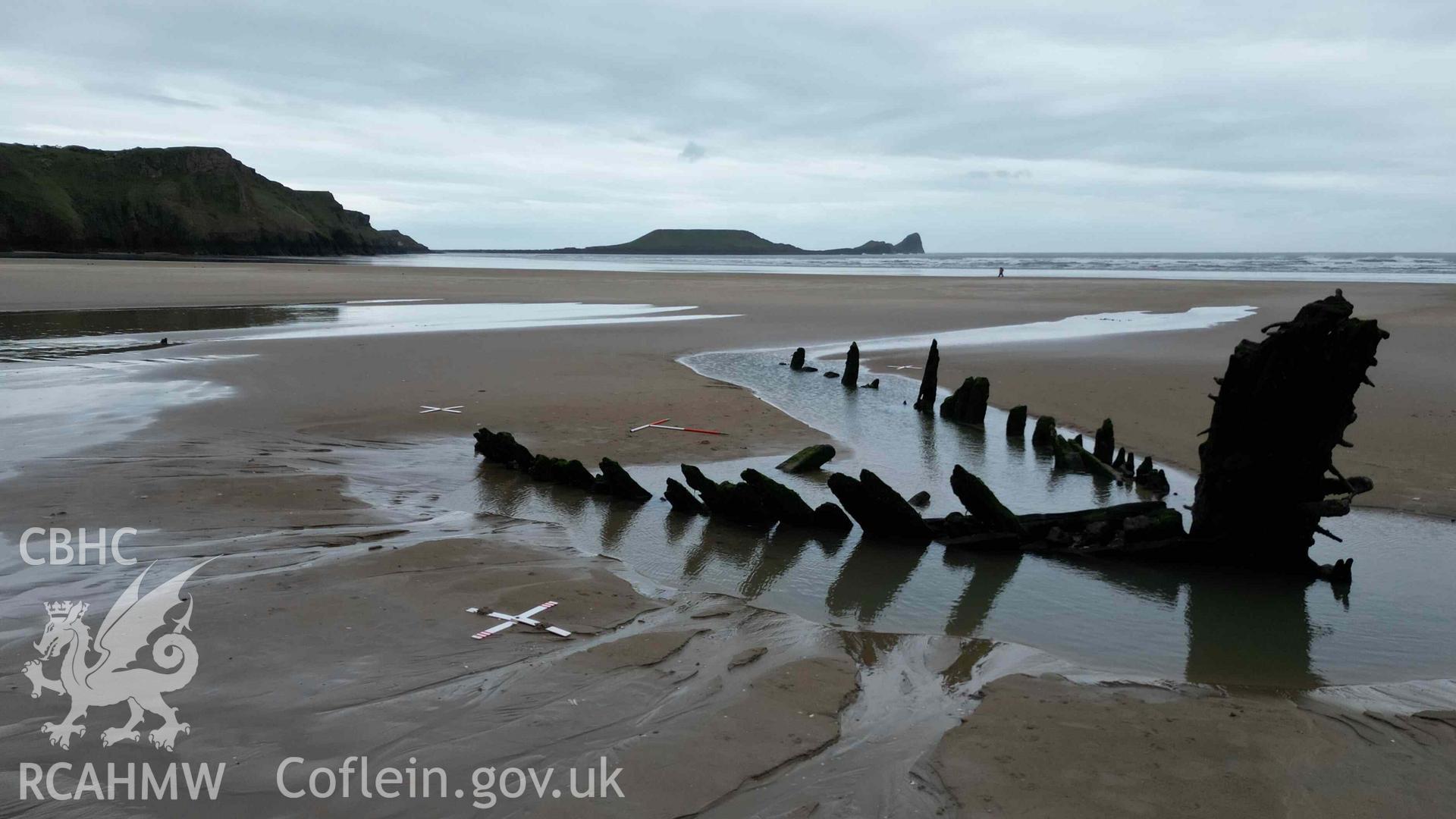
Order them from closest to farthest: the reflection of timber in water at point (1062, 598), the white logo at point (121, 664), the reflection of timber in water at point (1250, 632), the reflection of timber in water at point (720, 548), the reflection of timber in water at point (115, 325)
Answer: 1. the white logo at point (121, 664)
2. the reflection of timber in water at point (1250, 632)
3. the reflection of timber in water at point (1062, 598)
4. the reflection of timber in water at point (720, 548)
5. the reflection of timber in water at point (115, 325)

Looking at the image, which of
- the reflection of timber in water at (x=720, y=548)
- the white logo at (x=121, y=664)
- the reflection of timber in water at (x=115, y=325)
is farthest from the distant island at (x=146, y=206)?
the white logo at (x=121, y=664)

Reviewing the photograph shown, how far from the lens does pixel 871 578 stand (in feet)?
23.3

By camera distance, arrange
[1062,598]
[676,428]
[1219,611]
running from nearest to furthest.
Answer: [1219,611]
[1062,598]
[676,428]

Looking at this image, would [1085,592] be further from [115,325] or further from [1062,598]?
[115,325]

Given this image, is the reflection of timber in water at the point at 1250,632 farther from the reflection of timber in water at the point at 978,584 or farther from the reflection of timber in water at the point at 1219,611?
the reflection of timber in water at the point at 978,584

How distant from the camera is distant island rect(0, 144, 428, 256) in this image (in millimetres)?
89312

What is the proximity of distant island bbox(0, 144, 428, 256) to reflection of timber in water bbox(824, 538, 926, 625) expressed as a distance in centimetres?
10280

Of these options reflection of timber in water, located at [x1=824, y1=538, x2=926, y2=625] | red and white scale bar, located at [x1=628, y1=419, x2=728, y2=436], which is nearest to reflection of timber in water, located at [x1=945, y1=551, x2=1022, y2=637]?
reflection of timber in water, located at [x1=824, y1=538, x2=926, y2=625]

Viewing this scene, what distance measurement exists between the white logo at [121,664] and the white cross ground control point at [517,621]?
4.72 feet

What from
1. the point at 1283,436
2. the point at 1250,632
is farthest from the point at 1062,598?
the point at 1283,436

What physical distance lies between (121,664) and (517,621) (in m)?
1.95

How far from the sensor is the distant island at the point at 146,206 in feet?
293

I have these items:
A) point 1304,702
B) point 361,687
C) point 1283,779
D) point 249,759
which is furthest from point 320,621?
point 1304,702

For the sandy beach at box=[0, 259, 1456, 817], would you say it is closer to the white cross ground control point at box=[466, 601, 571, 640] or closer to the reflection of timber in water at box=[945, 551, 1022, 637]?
the white cross ground control point at box=[466, 601, 571, 640]
